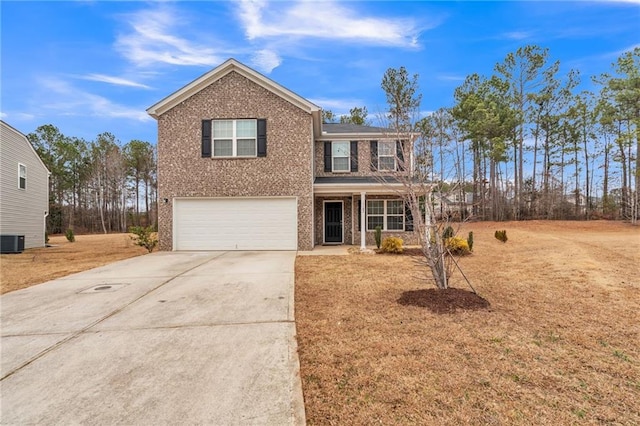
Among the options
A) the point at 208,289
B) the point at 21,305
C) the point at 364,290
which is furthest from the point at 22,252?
the point at 364,290

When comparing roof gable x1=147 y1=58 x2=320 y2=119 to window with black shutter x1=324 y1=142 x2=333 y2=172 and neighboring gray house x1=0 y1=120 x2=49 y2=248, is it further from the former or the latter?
neighboring gray house x1=0 y1=120 x2=49 y2=248

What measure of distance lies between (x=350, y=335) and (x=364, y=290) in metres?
2.32

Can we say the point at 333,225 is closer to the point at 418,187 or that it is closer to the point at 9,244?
the point at 418,187

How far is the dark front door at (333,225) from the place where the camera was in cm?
1498

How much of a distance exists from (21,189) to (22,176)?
2.15ft

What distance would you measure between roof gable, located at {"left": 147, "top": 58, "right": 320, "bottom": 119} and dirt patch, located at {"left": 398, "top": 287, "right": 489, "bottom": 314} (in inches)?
357

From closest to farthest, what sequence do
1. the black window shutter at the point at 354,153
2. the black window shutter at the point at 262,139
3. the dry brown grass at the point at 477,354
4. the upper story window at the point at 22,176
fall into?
the dry brown grass at the point at 477,354
the black window shutter at the point at 262,139
the black window shutter at the point at 354,153
the upper story window at the point at 22,176

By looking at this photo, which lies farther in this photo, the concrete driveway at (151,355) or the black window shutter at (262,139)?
the black window shutter at (262,139)

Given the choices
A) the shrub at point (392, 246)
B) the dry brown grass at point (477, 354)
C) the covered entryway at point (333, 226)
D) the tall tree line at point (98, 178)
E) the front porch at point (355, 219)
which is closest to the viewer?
the dry brown grass at point (477, 354)

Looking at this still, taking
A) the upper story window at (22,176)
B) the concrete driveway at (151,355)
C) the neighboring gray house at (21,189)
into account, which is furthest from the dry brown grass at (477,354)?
the upper story window at (22,176)

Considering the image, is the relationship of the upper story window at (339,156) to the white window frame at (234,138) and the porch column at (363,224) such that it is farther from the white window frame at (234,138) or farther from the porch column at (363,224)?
the white window frame at (234,138)

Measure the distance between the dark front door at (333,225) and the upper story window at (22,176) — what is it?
1480 cm

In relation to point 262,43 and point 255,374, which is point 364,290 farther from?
point 262,43

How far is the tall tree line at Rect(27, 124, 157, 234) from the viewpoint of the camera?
33656 millimetres
